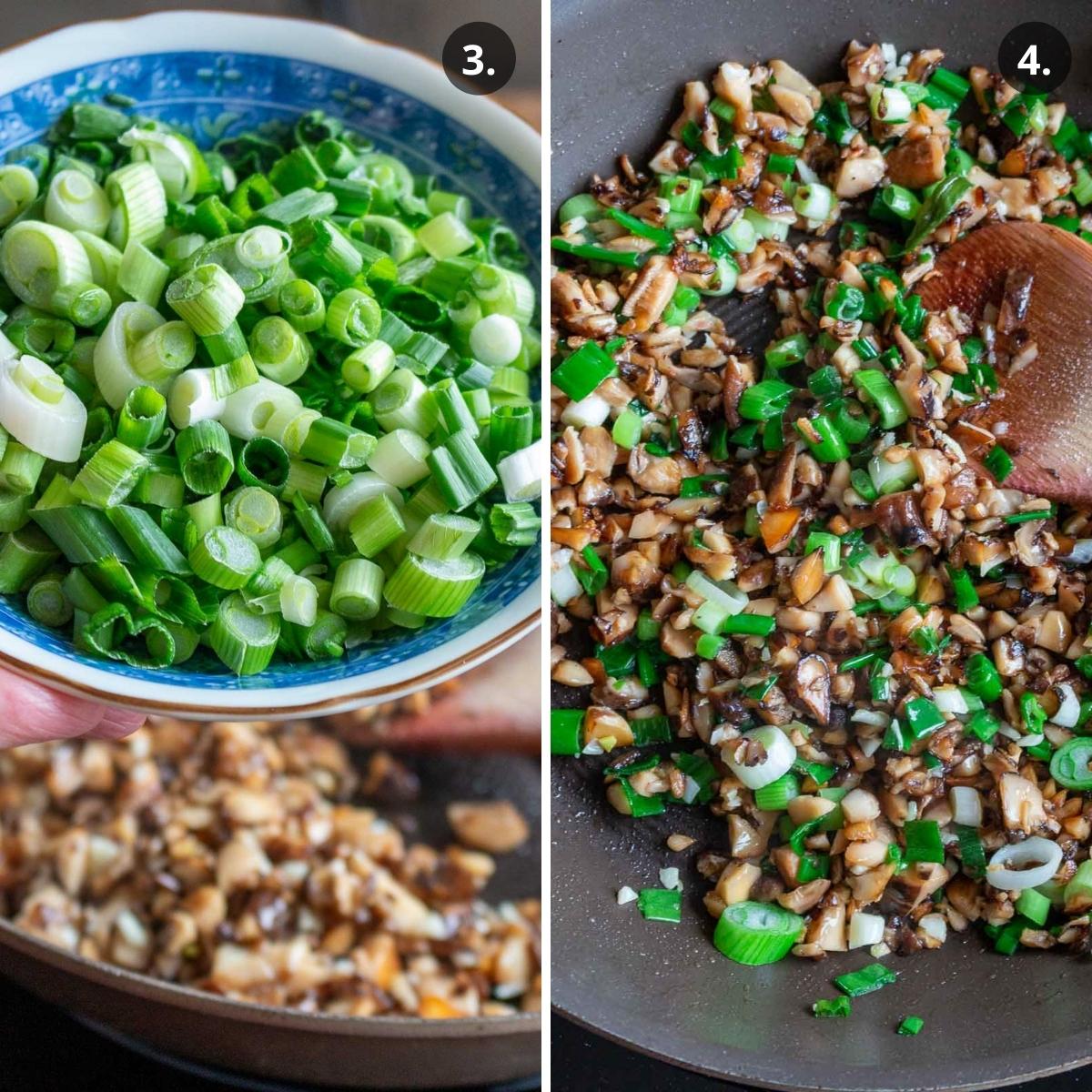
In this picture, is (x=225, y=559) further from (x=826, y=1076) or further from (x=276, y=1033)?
(x=826, y=1076)

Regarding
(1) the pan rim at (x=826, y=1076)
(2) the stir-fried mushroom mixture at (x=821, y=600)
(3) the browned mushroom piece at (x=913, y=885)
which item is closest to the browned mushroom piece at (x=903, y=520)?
(2) the stir-fried mushroom mixture at (x=821, y=600)

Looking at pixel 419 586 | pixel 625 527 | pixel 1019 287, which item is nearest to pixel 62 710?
pixel 419 586

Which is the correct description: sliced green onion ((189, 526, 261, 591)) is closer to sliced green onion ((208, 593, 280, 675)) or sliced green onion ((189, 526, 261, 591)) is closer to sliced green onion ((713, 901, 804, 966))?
sliced green onion ((208, 593, 280, 675))

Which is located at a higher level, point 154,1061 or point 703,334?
point 703,334

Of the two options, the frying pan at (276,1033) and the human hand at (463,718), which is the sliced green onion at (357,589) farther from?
the human hand at (463,718)

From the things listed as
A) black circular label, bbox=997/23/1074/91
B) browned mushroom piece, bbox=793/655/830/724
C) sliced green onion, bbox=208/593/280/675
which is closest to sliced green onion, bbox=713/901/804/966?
browned mushroom piece, bbox=793/655/830/724

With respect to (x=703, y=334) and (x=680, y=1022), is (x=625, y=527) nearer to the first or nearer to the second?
(x=703, y=334)
